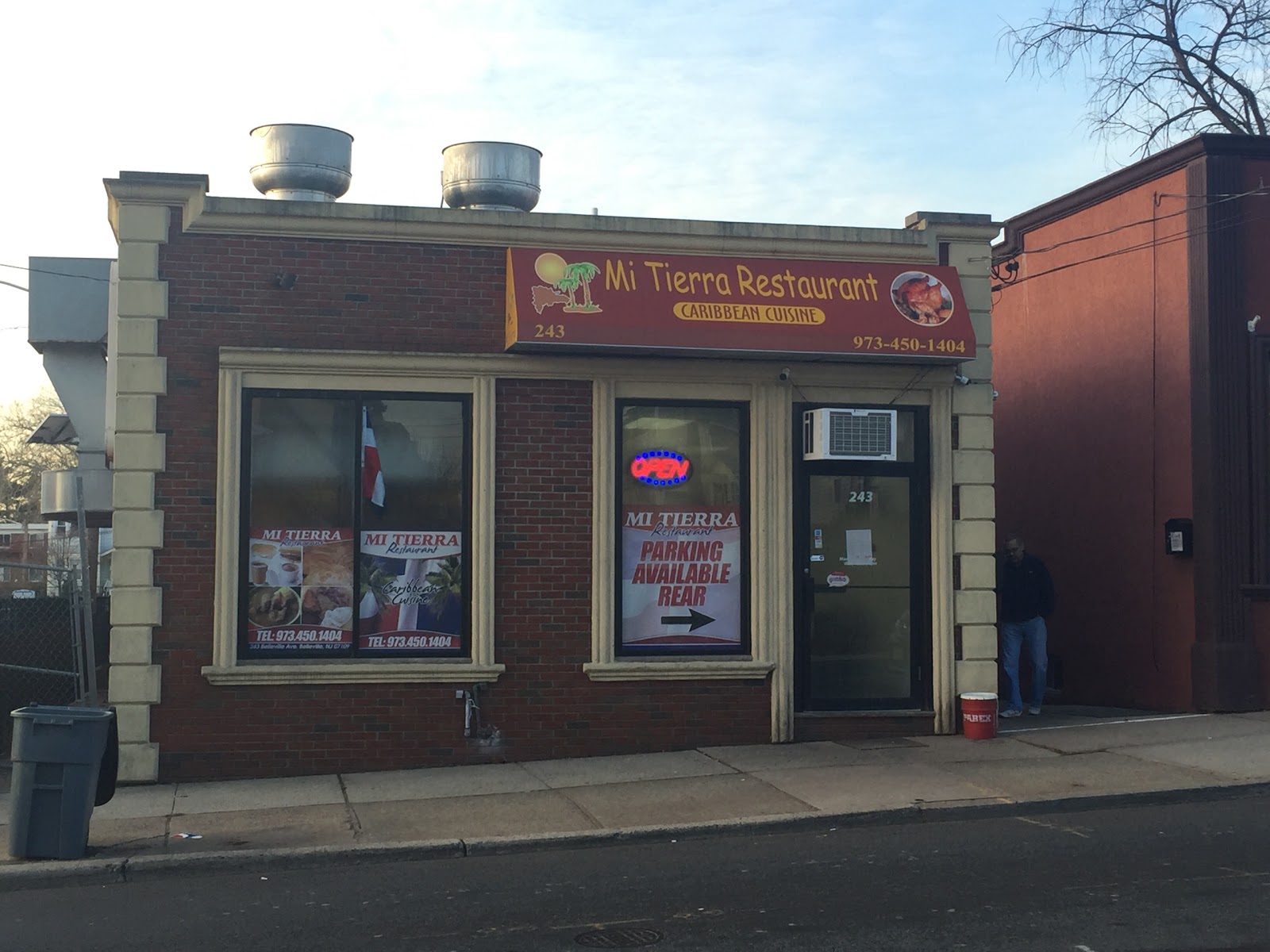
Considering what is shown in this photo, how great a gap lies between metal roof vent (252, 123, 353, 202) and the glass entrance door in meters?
4.76

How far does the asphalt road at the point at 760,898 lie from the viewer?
5.96 meters

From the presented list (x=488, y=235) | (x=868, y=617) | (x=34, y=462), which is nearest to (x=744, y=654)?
(x=868, y=617)

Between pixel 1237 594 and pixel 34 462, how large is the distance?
4856 cm

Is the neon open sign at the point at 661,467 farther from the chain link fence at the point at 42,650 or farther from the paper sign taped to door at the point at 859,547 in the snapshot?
the chain link fence at the point at 42,650

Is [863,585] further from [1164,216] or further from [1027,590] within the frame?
[1164,216]

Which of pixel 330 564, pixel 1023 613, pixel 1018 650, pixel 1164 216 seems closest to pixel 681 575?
pixel 330 564

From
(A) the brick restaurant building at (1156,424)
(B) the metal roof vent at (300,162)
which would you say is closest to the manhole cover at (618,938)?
(B) the metal roof vent at (300,162)

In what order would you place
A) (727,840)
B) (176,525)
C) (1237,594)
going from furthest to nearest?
(1237,594)
(176,525)
(727,840)

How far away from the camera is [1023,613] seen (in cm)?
1284

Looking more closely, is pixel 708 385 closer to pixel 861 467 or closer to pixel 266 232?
pixel 861 467

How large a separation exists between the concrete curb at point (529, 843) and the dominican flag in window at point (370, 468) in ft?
11.1

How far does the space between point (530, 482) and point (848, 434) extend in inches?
105

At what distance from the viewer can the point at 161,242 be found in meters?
10.4

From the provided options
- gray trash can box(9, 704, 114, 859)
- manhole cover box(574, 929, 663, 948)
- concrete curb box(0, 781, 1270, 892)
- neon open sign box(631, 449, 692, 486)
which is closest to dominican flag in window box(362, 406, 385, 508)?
neon open sign box(631, 449, 692, 486)
